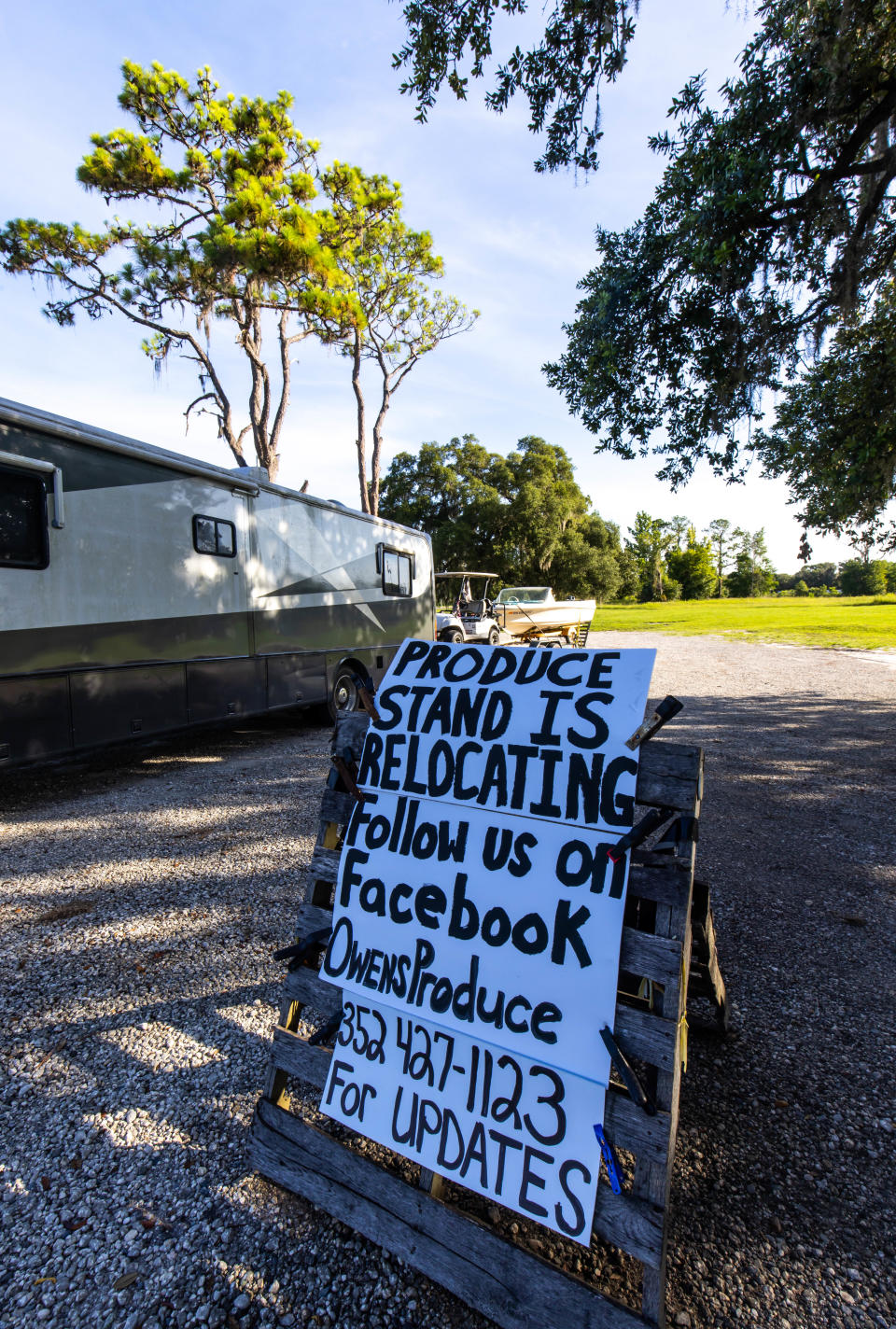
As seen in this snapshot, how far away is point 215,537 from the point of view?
6.47 metres

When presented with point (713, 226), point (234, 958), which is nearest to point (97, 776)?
point (234, 958)

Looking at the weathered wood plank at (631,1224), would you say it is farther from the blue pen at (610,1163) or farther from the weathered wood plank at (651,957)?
the weathered wood plank at (651,957)

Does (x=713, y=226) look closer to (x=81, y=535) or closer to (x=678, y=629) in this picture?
(x=81, y=535)

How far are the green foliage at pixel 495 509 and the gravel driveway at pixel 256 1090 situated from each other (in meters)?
27.5

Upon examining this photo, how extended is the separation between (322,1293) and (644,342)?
315 inches

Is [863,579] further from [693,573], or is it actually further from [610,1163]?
[610,1163]

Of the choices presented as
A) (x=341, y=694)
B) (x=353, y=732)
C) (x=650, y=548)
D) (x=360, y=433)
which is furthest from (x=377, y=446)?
(x=650, y=548)

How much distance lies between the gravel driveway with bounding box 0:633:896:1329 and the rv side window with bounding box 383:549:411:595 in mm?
5245

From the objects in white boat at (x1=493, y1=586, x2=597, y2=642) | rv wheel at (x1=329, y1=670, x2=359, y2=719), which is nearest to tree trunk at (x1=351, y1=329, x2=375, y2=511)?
white boat at (x1=493, y1=586, x2=597, y2=642)

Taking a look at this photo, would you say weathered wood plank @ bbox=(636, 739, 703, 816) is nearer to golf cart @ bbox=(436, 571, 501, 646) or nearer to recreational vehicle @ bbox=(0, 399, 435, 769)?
recreational vehicle @ bbox=(0, 399, 435, 769)

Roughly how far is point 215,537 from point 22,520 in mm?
1902

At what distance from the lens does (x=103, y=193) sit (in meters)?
14.5

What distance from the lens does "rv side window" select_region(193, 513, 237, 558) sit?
20.6 feet

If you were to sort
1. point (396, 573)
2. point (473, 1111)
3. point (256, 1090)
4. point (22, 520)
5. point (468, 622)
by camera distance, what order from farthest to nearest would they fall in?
1. point (468, 622)
2. point (396, 573)
3. point (22, 520)
4. point (256, 1090)
5. point (473, 1111)
